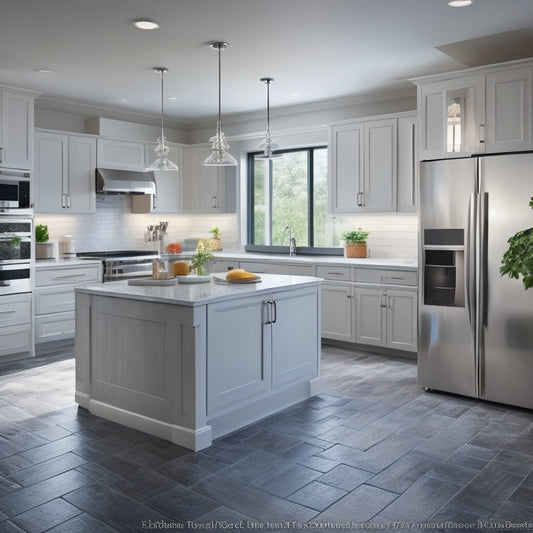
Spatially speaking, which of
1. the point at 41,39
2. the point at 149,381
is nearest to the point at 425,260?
the point at 149,381

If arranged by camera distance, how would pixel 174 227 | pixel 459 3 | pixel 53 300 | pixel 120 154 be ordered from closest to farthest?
pixel 459 3 → pixel 53 300 → pixel 120 154 → pixel 174 227

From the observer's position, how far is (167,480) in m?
3.10

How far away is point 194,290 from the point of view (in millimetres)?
3918

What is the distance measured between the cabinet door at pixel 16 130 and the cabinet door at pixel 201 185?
2578mm

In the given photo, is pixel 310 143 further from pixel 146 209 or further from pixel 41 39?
pixel 41 39

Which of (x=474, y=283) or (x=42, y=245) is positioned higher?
(x=42, y=245)

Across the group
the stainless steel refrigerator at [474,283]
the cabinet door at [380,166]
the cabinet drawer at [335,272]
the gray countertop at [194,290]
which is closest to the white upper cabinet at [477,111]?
the stainless steel refrigerator at [474,283]

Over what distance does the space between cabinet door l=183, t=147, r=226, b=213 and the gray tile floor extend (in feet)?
13.1

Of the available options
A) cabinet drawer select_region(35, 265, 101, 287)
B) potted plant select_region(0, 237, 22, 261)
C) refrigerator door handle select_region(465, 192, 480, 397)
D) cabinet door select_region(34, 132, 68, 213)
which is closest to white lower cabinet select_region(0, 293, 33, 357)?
cabinet drawer select_region(35, 265, 101, 287)

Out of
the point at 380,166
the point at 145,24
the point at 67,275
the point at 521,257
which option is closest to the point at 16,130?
the point at 67,275

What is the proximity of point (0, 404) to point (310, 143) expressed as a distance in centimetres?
454

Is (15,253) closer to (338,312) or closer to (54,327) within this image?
(54,327)

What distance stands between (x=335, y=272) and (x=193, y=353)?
307 centimetres

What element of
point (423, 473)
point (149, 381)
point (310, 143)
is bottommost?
point (423, 473)
